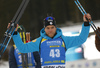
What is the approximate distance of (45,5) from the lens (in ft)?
62.2

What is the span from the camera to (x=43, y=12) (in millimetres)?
18641

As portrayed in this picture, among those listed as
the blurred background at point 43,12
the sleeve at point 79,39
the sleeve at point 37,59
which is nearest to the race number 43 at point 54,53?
the sleeve at point 79,39

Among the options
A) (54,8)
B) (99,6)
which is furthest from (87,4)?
(54,8)

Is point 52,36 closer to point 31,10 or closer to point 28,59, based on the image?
point 28,59

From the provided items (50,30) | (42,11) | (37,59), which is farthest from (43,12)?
(50,30)

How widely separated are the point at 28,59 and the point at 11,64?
0.37 metres

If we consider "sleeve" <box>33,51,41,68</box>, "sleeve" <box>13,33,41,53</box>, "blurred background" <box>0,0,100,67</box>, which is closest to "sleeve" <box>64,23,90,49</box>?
"sleeve" <box>13,33,41,53</box>

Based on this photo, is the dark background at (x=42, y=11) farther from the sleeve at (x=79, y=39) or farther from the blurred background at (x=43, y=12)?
the sleeve at (x=79, y=39)

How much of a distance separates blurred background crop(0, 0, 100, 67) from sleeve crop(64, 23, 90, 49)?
36.8 feet

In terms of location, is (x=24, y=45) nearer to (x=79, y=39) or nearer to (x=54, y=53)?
(x=54, y=53)

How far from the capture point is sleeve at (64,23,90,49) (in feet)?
12.0

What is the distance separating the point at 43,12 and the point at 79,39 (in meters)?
15.0

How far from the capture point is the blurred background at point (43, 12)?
1539 cm

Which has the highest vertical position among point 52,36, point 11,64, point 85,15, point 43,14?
point 43,14
